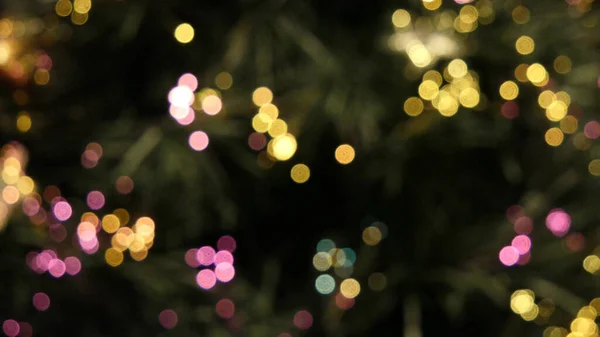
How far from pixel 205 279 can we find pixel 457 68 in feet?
1.13

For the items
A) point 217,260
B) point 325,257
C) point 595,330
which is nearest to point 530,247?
point 595,330

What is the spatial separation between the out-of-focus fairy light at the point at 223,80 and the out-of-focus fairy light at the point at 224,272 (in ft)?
0.65

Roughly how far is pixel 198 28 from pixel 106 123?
147 millimetres

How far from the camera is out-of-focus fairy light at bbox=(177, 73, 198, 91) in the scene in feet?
1.85

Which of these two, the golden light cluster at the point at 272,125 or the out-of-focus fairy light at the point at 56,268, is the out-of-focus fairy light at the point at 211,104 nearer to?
the golden light cluster at the point at 272,125

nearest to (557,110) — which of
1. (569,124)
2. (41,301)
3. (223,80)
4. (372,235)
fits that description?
(569,124)

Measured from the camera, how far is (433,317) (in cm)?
68

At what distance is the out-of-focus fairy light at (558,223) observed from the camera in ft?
1.97

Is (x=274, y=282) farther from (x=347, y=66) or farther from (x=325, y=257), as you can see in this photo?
(x=347, y=66)

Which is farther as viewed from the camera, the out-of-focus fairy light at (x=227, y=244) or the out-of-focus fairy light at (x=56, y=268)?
the out-of-focus fairy light at (x=227, y=244)

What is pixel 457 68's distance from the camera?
550mm

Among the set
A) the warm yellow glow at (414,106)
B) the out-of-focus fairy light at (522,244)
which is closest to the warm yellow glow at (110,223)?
the warm yellow glow at (414,106)

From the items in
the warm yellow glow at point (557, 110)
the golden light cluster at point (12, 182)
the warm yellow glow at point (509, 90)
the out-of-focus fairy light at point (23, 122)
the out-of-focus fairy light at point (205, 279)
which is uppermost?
the warm yellow glow at point (509, 90)

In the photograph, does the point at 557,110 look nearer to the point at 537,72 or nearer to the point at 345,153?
the point at 537,72
